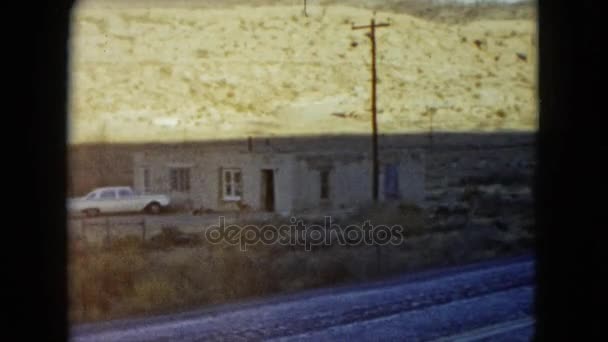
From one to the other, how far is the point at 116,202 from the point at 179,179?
1875mm

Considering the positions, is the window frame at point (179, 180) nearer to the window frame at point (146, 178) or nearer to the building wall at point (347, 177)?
the window frame at point (146, 178)

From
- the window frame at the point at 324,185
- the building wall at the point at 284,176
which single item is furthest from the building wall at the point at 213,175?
the window frame at the point at 324,185

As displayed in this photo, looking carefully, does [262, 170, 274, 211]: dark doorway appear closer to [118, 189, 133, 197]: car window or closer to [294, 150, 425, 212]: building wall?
[294, 150, 425, 212]: building wall

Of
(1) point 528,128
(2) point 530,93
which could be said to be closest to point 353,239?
(1) point 528,128

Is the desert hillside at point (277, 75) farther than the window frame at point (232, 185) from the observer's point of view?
Yes

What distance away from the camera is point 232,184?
22828mm

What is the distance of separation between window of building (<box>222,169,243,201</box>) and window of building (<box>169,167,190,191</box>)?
71.0 inches

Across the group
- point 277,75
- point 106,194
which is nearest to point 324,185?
point 106,194

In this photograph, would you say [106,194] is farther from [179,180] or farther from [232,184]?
[232,184]

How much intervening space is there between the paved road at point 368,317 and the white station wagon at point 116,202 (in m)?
12.2

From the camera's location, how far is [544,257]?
3.68 m

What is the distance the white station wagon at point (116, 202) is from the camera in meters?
23.3

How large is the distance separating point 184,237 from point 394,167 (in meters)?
8.91

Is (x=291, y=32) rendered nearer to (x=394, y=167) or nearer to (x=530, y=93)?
(x=530, y=93)
